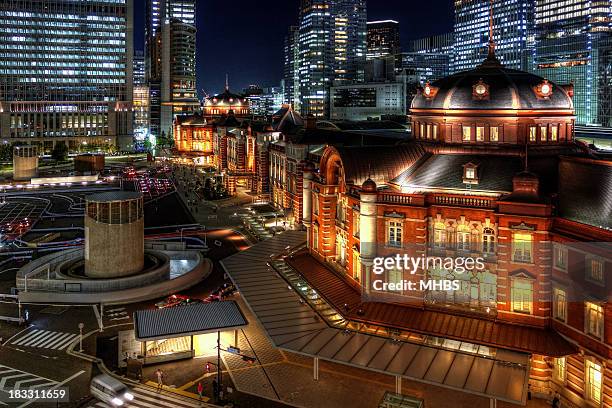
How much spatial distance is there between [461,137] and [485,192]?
357 inches

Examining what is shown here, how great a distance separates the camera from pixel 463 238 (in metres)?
51.0

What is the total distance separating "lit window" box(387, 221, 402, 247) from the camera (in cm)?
5381

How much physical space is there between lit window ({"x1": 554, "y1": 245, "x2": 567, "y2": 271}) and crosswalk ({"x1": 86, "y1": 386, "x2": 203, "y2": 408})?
28.3 m

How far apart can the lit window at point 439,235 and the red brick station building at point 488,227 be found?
0.36 feet

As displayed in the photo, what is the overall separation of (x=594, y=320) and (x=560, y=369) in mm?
4757

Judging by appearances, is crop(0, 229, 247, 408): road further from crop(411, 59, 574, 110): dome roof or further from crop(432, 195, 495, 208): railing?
crop(411, 59, 574, 110): dome roof

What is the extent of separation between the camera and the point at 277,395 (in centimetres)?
4484

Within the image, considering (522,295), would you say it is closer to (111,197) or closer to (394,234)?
(394,234)

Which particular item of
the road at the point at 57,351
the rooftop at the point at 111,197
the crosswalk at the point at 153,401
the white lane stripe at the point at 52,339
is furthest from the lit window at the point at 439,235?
the rooftop at the point at 111,197

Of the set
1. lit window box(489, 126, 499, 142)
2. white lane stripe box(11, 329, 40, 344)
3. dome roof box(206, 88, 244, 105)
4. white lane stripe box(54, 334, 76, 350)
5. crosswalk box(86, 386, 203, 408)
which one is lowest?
crosswalk box(86, 386, 203, 408)

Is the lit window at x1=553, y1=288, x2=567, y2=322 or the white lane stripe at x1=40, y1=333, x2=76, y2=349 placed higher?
the lit window at x1=553, y1=288, x2=567, y2=322

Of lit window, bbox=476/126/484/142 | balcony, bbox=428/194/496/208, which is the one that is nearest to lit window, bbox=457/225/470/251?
balcony, bbox=428/194/496/208

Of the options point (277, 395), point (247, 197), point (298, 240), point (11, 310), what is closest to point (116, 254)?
point (11, 310)

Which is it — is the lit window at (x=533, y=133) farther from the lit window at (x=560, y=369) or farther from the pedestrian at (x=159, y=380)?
the pedestrian at (x=159, y=380)
